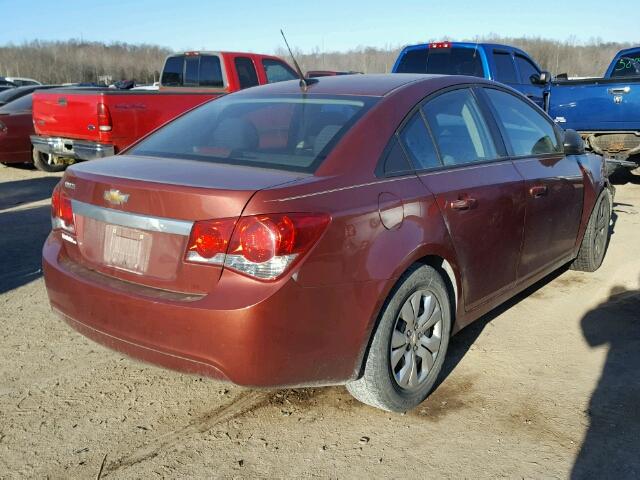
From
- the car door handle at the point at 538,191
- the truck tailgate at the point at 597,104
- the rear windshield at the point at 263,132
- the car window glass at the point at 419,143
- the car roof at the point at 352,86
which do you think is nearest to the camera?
the rear windshield at the point at 263,132

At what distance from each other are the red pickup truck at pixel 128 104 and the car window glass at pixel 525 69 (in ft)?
13.0

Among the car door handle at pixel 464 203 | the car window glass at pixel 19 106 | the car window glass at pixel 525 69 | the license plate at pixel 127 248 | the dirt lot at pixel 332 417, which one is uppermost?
the car window glass at pixel 525 69

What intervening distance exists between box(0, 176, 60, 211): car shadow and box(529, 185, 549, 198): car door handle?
6850 millimetres

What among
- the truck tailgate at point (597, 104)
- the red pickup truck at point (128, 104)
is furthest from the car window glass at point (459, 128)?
the truck tailgate at point (597, 104)

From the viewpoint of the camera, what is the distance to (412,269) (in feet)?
10.4

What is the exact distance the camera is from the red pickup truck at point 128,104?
866cm

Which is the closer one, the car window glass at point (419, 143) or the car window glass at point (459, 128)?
the car window glass at point (419, 143)

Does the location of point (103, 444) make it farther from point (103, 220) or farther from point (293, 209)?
point (293, 209)

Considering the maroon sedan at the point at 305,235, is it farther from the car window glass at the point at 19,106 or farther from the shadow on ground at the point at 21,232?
the car window glass at the point at 19,106

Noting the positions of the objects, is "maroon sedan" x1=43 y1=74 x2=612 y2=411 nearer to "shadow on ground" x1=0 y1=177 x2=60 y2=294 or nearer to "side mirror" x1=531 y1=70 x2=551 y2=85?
"shadow on ground" x1=0 y1=177 x2=60 y2=294

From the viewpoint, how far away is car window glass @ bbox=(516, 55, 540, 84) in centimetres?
1070

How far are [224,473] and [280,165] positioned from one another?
1.39 metres

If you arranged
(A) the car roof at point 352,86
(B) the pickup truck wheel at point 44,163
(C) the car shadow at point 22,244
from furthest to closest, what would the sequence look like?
(B) the pickup truck wheel at point 44,163
(C) the car shadow at point 22,244
(A) the car roof at point 352,86

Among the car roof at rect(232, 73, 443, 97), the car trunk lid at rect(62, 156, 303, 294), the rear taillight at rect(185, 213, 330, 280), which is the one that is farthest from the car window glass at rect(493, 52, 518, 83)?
the rear taillight at rect(185, 213, 330, 280)
